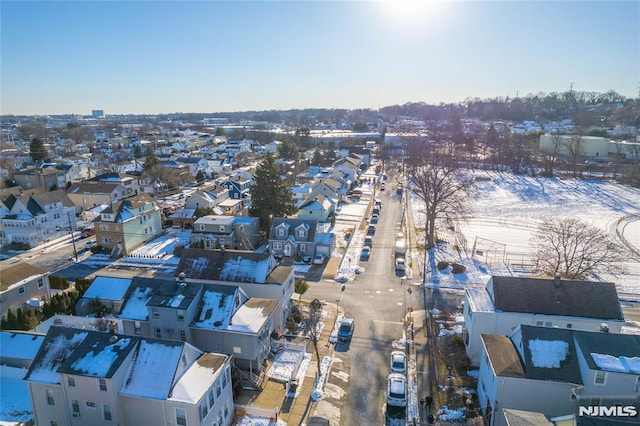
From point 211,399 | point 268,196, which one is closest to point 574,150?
point 268,196

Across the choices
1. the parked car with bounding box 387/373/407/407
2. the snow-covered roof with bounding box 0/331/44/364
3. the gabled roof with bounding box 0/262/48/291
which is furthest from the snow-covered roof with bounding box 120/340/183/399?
the gabled roof with bounding box 0/262/48/291

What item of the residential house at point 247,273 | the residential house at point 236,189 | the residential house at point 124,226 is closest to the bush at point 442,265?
the residential house at point 247,273

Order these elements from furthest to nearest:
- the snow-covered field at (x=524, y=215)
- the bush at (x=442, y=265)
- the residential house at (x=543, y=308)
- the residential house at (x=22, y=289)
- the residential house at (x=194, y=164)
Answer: the residential house at (x=194, y=164), the snow-covered field at (x=524, y=215), the bush at (x=442, y=265), the residential house at (x=22, y=289), the residential house at (x=543, y=308)

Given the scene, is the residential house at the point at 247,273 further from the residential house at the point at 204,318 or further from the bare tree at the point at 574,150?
the bare tree at the point at 574,150

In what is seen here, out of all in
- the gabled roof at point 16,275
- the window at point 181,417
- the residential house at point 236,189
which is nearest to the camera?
the window at point 181,417

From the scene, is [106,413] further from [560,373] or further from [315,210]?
[315,210]

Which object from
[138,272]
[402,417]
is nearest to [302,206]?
[138,272]
